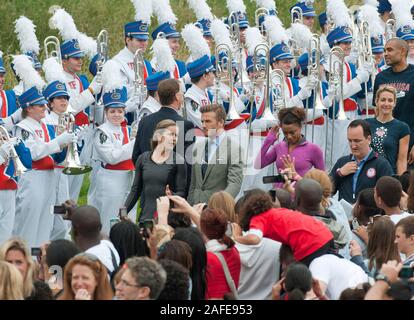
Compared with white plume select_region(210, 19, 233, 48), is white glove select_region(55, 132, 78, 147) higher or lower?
lower

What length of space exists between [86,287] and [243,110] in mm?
7307

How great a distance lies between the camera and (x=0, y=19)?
88.4ft

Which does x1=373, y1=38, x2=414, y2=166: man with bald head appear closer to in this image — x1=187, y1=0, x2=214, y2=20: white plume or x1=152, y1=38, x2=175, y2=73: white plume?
x1=152, y1=38, x2=175, y2=73: white plume

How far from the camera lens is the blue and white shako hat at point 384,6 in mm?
20969

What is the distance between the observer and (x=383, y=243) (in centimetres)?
1207

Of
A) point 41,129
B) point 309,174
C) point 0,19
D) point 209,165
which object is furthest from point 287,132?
point 0,19

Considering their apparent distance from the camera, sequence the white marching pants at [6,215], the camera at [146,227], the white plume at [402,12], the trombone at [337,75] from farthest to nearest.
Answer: the white plume at [402,12] < the trombone at [337,75] < the white marching pants at [6,215] < the camera at [146,227]

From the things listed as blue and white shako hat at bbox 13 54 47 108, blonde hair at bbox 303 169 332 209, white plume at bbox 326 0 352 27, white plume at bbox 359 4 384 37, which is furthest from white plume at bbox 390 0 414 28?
blonde hair at bbox 303 169 332 209

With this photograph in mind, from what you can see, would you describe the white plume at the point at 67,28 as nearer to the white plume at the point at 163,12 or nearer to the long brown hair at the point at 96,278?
the white plume at the point at 163,12

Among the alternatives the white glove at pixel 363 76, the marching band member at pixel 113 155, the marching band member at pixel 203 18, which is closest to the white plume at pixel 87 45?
the marching band member at pixel 203 18

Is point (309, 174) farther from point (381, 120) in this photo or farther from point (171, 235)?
point (381, 120)

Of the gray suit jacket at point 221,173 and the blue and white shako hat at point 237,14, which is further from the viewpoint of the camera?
the blue and white shako hat at point 237,14

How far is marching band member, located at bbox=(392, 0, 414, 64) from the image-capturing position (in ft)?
62.2

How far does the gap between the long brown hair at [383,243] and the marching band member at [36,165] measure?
4.62 metres
